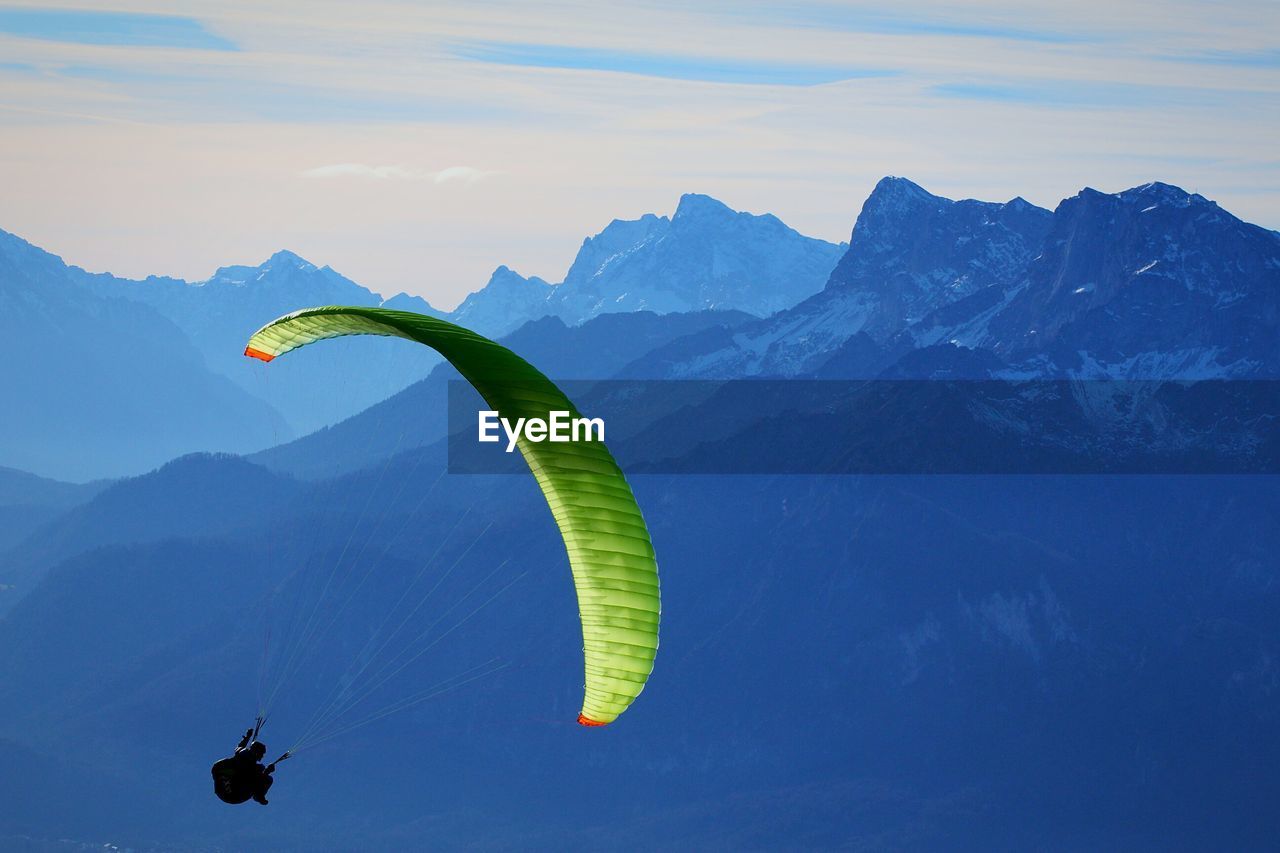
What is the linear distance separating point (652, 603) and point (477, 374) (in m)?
8.87

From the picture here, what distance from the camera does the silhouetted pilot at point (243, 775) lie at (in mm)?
59031

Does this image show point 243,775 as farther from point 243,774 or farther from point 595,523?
point 595,523

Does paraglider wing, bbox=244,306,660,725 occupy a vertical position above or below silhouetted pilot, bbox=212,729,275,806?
above

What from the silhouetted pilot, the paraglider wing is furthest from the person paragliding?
the paraglider wing

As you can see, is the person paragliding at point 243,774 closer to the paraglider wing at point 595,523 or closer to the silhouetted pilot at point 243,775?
the silhouetted pilot at point 243,775

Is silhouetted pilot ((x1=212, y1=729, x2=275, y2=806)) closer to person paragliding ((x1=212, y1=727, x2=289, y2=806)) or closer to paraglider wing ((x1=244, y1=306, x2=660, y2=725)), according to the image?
person paragliding ((x1=212, y1=727, x2=289, y2=806))

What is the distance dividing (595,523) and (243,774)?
12.9 m

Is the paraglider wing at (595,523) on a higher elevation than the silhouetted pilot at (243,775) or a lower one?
higher

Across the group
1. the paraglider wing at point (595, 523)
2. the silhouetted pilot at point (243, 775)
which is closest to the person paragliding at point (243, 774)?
the silhouetted pilot at point (243, 775)

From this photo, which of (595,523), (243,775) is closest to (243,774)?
(243,775)

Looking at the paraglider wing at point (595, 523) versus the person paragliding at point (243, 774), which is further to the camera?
the paraglider wing at point (595, 523)

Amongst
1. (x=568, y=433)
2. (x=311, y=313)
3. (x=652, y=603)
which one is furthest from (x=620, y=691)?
(x=311, y=313)

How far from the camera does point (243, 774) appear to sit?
195 ft

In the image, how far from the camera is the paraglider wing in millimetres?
60625
